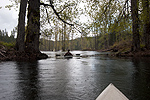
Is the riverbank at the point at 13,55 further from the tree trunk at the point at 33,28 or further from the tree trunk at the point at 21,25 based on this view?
the tree trunk at the point at 33,28

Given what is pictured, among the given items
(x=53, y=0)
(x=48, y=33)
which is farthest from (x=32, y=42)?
(x=53, y=0)

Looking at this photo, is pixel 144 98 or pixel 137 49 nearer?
pixel 144 98

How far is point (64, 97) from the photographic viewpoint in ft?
9.30

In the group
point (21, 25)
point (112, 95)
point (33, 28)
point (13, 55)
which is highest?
point (21, 25)

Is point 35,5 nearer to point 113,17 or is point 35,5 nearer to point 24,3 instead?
point 24,3

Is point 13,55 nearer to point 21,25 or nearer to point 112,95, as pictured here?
point 21,25

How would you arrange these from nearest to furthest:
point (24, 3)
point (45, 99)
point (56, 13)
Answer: point (45, 99) → point (24, 3) → point (56, 13)

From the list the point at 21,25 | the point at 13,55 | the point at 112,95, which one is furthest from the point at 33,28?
the point at 112,95

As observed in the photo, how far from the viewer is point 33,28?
13844 mm

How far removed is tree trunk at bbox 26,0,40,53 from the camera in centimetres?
1398

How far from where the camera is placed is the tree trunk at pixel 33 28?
13984mm

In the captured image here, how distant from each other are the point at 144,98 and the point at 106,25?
7084 millimetres

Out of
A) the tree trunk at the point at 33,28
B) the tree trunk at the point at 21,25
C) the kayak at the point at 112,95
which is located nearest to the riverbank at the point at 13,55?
the tree trunk at the point at 21,25

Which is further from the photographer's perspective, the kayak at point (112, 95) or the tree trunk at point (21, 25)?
the tree trunk at point (21, 25)
